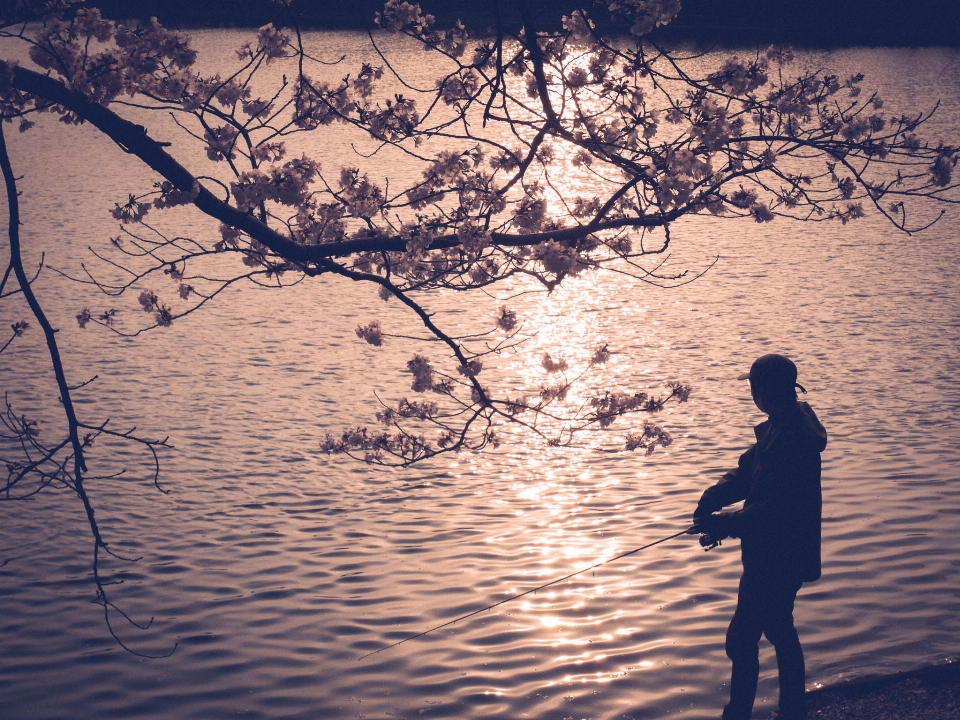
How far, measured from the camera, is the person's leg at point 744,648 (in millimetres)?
4945

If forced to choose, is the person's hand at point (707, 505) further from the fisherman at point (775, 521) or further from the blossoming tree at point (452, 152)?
the blossoming tree at point (452, 152)

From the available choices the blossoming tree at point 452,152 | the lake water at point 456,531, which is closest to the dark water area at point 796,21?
the lake water at point 456,531

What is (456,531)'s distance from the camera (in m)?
Result: 8.91

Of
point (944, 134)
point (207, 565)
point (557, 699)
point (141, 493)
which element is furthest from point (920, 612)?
point (944, 134)

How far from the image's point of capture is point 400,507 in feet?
31.3

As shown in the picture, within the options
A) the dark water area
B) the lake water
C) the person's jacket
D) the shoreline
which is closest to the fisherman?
the person's jacket

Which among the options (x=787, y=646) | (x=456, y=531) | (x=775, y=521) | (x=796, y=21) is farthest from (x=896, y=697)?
(x=796, y=21)

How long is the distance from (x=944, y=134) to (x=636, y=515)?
25820 mm

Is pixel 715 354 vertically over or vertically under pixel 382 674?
over

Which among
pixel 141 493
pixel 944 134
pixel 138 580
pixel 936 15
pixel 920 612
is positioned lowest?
pixel 920 612

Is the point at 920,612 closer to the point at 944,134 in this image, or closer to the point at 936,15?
the point at 944,134

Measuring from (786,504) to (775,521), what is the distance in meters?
0.10

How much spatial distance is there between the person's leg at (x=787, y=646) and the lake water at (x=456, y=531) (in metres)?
0.91

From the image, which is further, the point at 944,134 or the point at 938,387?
the point at 944,134
